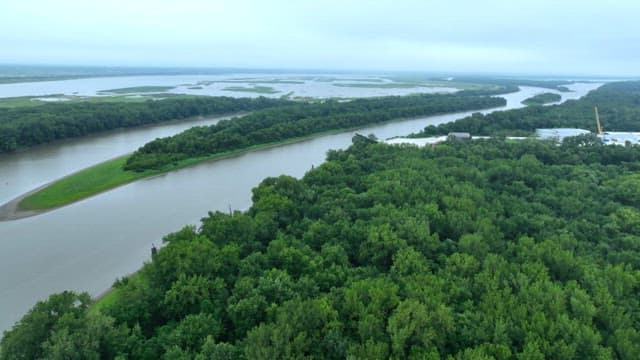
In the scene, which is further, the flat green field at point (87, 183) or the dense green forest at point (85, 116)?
the dense green forest at point (85, 116)

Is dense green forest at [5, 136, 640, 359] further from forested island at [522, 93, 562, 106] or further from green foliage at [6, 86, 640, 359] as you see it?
forested island at [522, 93, 562, 106]

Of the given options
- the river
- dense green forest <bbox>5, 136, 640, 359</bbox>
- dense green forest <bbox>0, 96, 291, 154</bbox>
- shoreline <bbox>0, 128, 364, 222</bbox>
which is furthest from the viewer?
dense green forest <bbox>0, 96, 291, 154</bbox>

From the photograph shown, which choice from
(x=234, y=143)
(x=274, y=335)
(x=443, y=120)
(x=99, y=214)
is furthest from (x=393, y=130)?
(x=274, y=335)

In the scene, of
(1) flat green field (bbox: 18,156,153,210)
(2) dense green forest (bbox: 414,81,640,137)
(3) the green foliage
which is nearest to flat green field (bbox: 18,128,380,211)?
(1) flat green field (bbox: 18,156,153,210)

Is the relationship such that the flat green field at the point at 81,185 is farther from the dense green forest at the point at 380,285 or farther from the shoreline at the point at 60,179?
the dense green forest at the point at 380,285

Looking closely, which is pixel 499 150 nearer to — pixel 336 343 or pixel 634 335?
pixel 634 335

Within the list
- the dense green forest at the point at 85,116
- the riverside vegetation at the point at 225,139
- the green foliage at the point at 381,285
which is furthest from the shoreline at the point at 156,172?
the green foliage at the point at 381,285
